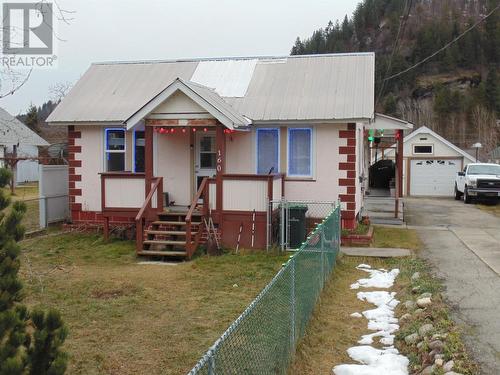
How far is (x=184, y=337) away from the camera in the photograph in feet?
23.3

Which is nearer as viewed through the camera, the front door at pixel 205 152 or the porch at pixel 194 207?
the porch at pixel 194 207

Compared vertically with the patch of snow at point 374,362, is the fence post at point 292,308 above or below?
above

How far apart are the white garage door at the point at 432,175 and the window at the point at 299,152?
68.5ft

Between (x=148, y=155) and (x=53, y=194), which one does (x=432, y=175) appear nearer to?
(x=53, y=194)

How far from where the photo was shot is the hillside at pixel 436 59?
221 ft

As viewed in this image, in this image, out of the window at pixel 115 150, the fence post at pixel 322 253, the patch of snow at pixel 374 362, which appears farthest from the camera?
the window at pixel 115 150

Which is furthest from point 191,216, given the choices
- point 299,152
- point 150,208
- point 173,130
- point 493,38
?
point 493,38

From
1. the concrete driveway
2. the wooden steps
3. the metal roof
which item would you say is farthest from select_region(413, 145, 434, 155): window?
the wooden steps

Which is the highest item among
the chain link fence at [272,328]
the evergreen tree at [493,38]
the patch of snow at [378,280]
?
the evergreen tree at [493,38]

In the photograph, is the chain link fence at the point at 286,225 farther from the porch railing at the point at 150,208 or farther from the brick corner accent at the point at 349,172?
the porch railing at the point at 150,208

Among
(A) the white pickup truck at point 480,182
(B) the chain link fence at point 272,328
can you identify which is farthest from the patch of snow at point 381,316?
(A) the white pickup truck at point 480,182

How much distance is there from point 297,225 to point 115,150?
6.29 metres

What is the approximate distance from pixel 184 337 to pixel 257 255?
223 inches

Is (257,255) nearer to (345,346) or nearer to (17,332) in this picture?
(345,346)
